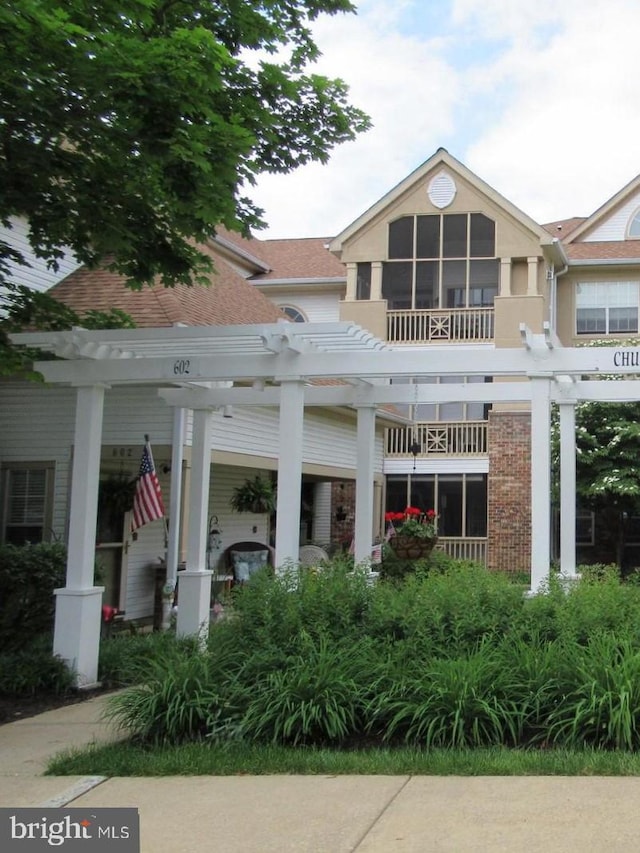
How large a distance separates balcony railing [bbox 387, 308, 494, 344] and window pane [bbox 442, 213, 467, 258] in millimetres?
1759

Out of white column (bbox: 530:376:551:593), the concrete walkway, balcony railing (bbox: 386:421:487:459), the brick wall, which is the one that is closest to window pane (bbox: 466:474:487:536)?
balcony railing (bbox: 386:421:487:459)

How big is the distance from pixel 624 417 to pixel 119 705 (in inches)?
715

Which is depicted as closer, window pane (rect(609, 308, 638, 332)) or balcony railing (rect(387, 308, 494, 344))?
balcony railing (rect(387, 308, 494, 344))

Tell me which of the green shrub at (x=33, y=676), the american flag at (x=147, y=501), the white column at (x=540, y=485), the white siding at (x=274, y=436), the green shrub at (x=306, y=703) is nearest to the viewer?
the green shrub at (x=306, y=703)

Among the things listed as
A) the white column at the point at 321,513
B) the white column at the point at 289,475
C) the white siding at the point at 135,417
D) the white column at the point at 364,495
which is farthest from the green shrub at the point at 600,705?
the white column at the point at 321,513

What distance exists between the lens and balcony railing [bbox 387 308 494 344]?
26.3 m

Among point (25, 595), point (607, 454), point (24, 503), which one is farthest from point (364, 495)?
point (607, 454)

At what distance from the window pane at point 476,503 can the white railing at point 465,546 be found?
0.40 metres

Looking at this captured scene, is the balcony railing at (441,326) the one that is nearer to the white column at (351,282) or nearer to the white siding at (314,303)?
the white column at (351,282)

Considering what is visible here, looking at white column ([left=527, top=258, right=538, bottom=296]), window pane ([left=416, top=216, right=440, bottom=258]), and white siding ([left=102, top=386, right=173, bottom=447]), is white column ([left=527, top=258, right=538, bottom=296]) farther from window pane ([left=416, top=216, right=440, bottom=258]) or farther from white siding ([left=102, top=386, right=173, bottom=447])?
white siding ([left=102, top=386, right=173, bottom=447])

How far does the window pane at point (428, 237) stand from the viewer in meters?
27.1

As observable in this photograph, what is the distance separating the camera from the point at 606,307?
91.7 ft

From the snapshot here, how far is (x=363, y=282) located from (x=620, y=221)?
26.5ft

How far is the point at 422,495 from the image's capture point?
2755 cm
